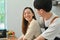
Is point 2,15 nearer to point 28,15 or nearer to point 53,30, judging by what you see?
point 28,15

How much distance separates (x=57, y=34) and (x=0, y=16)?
8.96 ft

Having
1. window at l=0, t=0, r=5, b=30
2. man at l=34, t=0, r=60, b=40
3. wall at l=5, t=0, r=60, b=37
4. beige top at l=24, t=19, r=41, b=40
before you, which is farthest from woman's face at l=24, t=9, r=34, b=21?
window at l=0, t=0, r=5, b=30

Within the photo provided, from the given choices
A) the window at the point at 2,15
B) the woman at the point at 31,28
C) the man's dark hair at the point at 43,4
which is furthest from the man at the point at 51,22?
the window at the point at 2,15

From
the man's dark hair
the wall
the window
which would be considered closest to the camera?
the man's dark hair

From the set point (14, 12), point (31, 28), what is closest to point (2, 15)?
point (14, 12)

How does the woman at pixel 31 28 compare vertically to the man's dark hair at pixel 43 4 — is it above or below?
below

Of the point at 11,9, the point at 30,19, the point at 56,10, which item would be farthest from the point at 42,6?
the point at 11,9

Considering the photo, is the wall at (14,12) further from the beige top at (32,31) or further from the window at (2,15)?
the beige top at (32,31)

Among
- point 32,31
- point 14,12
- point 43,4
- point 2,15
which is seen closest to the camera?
point 43,4

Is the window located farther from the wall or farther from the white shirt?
the white shirt

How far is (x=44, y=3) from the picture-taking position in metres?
1.33

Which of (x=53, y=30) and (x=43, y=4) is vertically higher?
(x=43, y=4)

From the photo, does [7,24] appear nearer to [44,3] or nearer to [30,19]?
[30,19]

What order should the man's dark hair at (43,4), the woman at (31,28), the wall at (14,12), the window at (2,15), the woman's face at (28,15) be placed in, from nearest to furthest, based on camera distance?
1. the man's dark hair at (43,4)
2. the woman at (31,28)
3. the woman's face at (28,15)
4. the wall at (14,12)
5. the window at (2,15)
